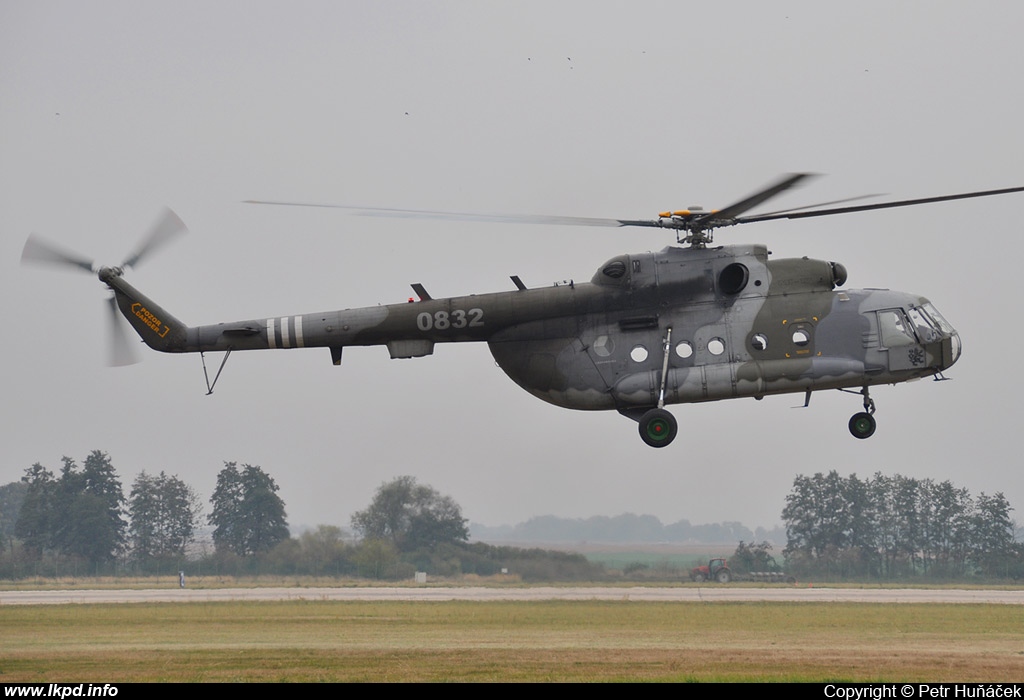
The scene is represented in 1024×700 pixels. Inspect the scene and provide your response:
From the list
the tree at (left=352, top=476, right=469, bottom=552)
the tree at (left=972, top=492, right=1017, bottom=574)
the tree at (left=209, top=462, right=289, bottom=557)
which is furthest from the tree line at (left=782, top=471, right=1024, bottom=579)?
the tree at (left=209, top=462, right=289, bottom=557)

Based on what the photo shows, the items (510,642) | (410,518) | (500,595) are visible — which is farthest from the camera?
(410,518)

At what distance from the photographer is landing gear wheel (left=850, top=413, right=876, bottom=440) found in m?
19.4

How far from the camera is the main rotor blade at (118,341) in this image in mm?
20484

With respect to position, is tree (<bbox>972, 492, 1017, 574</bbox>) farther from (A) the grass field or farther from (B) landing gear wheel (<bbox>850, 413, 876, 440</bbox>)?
(B) landing gear wheel (<bbox>850, 413, 876, 440</bbox>)

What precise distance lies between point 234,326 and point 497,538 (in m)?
32.2

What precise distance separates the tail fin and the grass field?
5.81 meters

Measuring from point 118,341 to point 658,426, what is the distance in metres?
9.62

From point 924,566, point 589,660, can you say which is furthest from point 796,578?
point 589,660

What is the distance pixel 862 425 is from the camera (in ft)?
63.8

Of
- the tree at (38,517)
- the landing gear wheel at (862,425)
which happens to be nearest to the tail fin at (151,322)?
the landing gear wheel at (862,425)

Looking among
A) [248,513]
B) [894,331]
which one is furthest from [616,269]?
[248,513]

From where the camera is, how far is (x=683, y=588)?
41094 millimetres

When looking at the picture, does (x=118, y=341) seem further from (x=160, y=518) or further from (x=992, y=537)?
(x=992, y=537)
